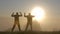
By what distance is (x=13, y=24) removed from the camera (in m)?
2.14

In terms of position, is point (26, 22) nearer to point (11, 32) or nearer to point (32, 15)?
point (32, 15)

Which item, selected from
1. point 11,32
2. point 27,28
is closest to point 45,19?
point 27,28

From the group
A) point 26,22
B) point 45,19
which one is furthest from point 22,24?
point 45,19

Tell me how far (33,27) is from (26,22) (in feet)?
0.29

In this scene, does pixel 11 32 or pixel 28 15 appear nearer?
pixel 11 32

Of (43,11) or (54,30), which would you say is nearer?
(54,30)

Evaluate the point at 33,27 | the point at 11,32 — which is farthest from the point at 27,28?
the point at 11,32

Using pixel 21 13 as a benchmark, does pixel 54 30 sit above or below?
below

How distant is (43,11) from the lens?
7.25 feet

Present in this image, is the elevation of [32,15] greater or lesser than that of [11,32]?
greater

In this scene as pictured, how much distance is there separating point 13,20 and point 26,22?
14 centimetres

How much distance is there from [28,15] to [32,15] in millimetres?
45

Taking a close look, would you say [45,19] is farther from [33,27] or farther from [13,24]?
[13,24]

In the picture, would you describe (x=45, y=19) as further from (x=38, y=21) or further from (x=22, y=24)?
(x=22, y=24)
